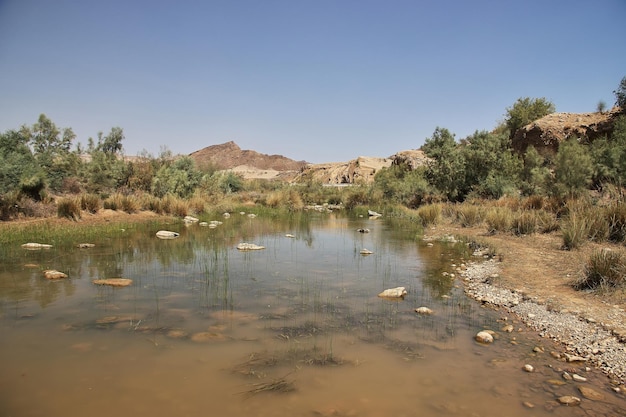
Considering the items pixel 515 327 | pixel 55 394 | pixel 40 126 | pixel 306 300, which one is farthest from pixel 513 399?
pixel 40 126

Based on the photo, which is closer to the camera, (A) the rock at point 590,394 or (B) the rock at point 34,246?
(A) the rock at point 590,394

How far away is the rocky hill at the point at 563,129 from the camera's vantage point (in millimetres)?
26906

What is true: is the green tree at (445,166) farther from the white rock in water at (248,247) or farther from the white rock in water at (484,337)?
the white rock in water at (484,337)

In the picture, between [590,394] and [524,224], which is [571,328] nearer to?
[590,394]

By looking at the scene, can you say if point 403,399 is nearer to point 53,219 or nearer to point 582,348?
point 582,348

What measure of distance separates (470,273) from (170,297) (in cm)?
648

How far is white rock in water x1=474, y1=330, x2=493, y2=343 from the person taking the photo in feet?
17.6

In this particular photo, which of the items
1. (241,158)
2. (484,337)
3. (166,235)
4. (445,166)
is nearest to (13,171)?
(166,235)

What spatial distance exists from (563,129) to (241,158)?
86.9m

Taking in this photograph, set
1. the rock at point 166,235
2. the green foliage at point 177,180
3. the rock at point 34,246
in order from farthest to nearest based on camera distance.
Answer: the green foliage at point 177,180 → the rock at point 166,235 → the rock at point 34,246

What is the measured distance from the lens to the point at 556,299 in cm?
657

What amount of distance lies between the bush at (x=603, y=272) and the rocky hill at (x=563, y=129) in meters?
23.2

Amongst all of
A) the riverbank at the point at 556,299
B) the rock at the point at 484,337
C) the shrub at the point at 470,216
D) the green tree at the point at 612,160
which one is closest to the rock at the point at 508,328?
the riverbank at the point at 556,299

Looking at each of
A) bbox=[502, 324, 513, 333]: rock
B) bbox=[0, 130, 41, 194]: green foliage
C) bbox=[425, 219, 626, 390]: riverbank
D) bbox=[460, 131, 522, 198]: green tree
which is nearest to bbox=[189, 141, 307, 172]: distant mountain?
bbox=[460, 131, 522, 198]: green tree
